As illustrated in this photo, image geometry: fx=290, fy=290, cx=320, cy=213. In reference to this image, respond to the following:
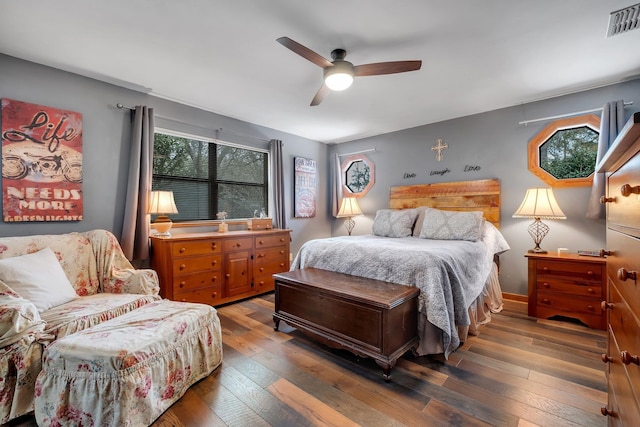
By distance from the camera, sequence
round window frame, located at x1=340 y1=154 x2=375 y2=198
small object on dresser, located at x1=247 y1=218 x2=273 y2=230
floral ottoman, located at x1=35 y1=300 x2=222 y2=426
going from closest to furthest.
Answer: floral ottoman, located at x1=35 y1=300 x2=222 y2=426
small object on dresser, located at x1=247 y1=218 x2=273 y2=230
round window frame, located at x1=340 y1=154 x2=375 y2=198

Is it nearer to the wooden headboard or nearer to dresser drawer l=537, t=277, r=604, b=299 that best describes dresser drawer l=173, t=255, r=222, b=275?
the wooden headboard

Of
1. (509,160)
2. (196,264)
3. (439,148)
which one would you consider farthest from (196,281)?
(509,160)

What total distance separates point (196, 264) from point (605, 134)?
14.3ft

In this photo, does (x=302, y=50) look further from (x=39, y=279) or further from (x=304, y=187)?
(x=304, y=187)

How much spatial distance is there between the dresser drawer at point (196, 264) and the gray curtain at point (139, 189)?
0.36 m

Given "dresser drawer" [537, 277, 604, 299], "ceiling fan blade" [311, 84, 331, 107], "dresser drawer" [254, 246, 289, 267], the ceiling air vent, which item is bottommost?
"dresser drawer" [537, 277, 604, 299]

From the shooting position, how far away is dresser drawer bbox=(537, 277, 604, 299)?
8.63 feet

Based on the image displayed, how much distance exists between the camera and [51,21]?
1989 mm

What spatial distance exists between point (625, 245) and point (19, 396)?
108 inches

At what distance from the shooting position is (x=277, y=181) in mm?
4402

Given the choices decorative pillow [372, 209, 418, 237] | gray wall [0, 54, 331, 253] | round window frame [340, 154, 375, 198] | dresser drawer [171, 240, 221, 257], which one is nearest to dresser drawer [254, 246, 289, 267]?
dresser drawer [171, 240, 221, 257]

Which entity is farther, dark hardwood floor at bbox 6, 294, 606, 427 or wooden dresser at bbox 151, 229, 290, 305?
wooden dresser at bbox 151, 229, 290, 305

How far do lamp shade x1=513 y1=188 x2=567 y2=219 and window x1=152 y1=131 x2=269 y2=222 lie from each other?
3.38m

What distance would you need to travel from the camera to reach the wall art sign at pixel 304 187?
189 inches
